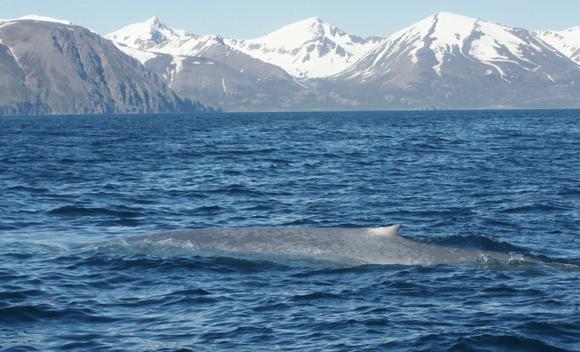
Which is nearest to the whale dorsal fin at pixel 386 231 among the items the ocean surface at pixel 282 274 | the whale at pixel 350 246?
the whale at pixel 350 246

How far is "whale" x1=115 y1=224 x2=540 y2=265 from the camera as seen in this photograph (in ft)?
43.6

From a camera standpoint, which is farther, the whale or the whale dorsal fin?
the whale dorsal fin

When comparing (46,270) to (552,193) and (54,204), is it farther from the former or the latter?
(552,193)

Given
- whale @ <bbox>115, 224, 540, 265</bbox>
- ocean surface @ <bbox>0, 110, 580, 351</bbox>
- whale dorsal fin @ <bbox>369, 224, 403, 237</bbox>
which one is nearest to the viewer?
ocean surface @ <bbox>0, 110, 580, 351</bbox>

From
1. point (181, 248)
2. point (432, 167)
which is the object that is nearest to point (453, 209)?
point (181, 248)

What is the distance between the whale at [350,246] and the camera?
1330 centimetres

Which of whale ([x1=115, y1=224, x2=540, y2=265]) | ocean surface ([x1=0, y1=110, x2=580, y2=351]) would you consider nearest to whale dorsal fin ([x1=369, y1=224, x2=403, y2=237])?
whale ([x1=115, y1=224, x2=540, y2=265])

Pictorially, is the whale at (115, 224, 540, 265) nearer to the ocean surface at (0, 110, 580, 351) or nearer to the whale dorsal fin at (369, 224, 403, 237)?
the whale dorsal fin at (369, 224, 403, 237)

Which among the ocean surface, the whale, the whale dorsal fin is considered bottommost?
the ocean surface

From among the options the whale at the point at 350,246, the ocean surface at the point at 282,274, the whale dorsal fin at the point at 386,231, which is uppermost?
the whale dorsal fin at the point at 386,231

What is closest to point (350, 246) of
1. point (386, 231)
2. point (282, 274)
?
point (386, 231)

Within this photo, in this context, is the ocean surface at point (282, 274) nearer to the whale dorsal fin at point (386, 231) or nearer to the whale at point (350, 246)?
the whale at point (350, 246)

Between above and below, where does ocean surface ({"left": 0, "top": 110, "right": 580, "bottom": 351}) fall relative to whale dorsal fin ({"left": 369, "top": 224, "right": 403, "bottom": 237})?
below

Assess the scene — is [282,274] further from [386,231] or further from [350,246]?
[386,231]
